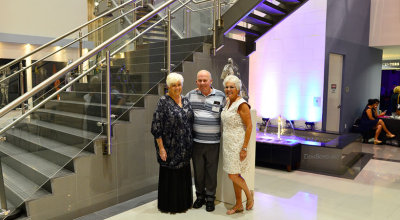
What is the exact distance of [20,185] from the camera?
10.5ft

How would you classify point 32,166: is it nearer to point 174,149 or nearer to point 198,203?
point 174,149

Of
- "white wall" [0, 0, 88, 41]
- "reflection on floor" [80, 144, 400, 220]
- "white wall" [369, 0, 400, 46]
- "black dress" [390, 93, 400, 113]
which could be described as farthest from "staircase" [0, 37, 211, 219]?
"white wall" [369, 0, 400, 46]

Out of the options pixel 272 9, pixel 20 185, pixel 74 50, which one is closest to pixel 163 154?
pixel 20 185

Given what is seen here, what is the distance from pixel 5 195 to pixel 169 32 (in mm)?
2854

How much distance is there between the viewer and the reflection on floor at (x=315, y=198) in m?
3.75

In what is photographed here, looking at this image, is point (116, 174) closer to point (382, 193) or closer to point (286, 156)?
point (286, 156)

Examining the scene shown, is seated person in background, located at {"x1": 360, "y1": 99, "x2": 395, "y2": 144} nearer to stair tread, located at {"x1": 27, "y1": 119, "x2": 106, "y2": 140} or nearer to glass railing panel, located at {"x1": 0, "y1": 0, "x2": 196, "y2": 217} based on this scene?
glass railing panel, located at {"x1": 0, "y1": 0, "x2": 196, "y2": 217}

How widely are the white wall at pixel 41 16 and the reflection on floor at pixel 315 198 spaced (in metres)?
9.12

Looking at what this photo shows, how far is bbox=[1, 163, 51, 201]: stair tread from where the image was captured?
300cm

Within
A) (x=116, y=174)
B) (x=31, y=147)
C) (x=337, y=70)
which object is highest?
(x=337, y=70)

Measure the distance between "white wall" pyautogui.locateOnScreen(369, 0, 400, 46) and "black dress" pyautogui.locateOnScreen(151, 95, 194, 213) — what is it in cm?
922

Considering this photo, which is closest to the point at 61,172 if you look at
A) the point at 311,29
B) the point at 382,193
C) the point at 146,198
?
the point at 146,198

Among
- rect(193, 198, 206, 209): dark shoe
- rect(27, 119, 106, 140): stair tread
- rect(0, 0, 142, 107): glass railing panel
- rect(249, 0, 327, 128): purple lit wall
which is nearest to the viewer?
rect(27, 119, 106, 140): stair tread

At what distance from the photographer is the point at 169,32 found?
15.1ft
